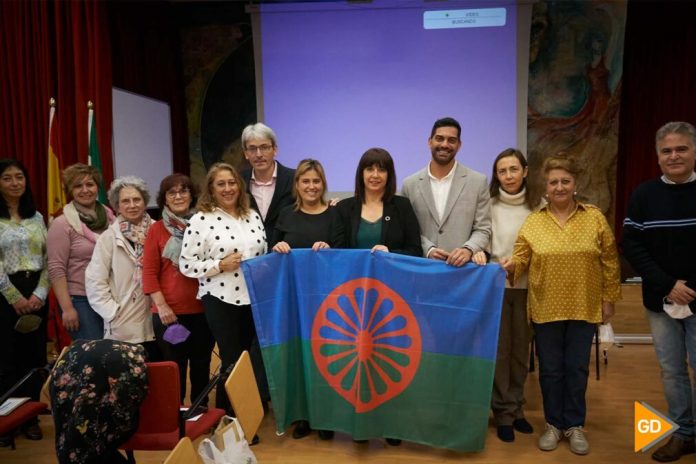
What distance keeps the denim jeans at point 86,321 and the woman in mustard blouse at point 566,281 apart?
2.57 meters

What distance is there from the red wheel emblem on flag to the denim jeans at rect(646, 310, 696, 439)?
4.18 ft

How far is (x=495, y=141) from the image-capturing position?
18.4 feet

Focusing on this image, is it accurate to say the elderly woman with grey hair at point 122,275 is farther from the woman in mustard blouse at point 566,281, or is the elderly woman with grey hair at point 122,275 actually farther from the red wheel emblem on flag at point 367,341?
the woman in mustard blouse at point 566,281

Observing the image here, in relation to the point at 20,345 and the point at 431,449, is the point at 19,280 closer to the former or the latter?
the point at 20,345

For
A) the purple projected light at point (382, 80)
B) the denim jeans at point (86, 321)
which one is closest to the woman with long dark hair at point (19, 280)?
the denim jeans at point (86, 321)

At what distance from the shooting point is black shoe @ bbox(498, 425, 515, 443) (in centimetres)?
288

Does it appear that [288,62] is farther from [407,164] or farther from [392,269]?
[392,269]

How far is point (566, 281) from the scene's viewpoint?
2.59 metres

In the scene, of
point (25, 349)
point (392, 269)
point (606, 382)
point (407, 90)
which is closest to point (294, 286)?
point (392, 269)

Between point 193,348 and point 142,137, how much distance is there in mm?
3564

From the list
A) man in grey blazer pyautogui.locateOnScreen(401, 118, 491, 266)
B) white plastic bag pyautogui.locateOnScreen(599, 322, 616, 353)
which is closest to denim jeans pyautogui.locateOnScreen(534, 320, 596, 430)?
man in grey blazer pyautogui.locateOnScreen(401, 118, 491, 266)

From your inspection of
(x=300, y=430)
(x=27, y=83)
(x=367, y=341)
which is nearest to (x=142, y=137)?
(x=27, y=83)

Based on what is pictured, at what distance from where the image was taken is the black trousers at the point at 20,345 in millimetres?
3002

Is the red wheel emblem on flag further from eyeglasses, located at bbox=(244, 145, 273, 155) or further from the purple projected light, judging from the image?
the purple projected light
